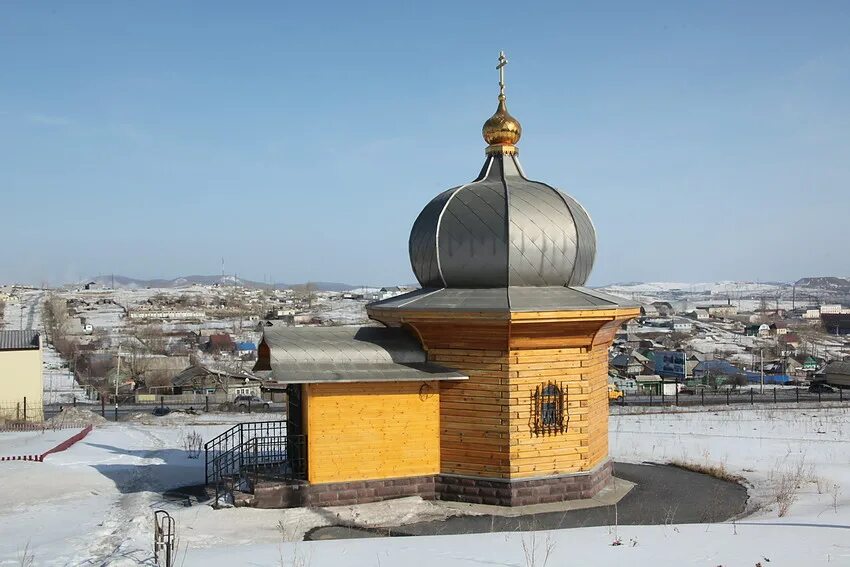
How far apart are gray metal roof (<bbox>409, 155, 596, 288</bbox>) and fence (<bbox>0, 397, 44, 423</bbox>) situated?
57.0 feet

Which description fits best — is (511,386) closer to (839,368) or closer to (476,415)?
(476,415)

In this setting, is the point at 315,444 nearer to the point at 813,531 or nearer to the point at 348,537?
the point at 348,537

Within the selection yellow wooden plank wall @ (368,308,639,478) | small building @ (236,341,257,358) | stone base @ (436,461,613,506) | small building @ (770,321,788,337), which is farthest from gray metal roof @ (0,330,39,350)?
small building @ (770,321,788,337)

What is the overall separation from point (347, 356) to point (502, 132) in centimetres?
534

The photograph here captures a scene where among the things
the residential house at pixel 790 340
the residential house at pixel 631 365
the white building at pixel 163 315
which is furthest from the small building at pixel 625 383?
the white building at pixel 163 315

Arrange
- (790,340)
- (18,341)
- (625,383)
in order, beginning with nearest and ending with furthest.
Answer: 1. (18,341)
2. (625,383)
3. (790,340)

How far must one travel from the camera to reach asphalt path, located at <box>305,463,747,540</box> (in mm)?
10188

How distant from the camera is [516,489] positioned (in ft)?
37.0

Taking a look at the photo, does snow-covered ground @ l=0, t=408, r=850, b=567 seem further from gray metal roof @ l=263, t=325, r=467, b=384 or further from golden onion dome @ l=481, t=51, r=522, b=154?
golden onion dome @ l=481, t=51, r=522, b=154

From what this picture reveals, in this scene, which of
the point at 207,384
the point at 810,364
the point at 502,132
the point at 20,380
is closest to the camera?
the point at 502,132

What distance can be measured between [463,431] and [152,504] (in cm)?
499

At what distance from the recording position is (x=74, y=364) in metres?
47.3

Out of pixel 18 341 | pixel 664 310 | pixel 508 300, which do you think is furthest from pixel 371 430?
pixel 664 310

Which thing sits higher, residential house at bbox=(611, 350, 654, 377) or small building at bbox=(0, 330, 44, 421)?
small building at bbox=(0, 330, 44, 421)
